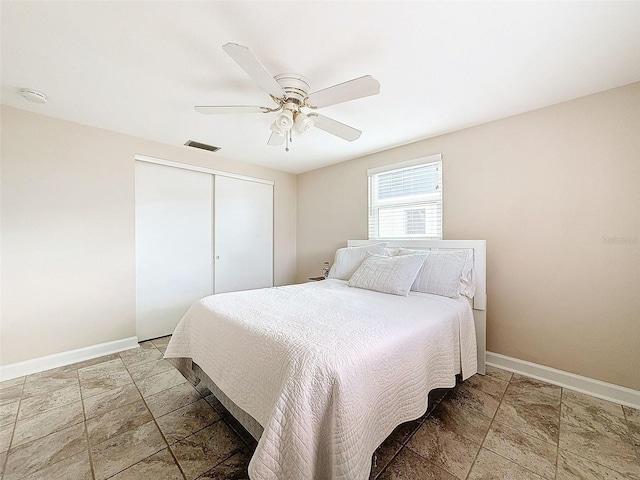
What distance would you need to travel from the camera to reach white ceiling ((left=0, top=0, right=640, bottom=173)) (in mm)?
1335

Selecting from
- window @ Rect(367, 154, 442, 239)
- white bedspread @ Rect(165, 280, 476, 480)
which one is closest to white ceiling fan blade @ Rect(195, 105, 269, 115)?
white bedspread @ Rect(165, 280, 476, 480)

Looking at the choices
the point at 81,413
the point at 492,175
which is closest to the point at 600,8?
the point at 492,175

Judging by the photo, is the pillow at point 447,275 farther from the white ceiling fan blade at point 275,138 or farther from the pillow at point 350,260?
the white ceiling fan blade at point 275,138

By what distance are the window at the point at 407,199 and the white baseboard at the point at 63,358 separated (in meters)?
3.15

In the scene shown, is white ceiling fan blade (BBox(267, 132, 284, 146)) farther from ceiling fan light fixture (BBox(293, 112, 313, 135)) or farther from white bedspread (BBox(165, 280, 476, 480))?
white bedspread (BBox(165, 280, 476, 480))

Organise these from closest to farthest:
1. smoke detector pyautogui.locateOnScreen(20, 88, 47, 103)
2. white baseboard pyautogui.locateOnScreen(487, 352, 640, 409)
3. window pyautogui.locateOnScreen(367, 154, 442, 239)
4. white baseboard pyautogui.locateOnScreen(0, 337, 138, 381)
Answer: white baseboard pyautogui.locateOnScreen(487, 352, 640, 409) < smoke detector pyautogui.locateOnScreen(20, 88, 47, 103) < white baseboard pyautogui.locateOnScreen(0, 337, 138, 381) < window pyautogui.locateOnScreen(367, 154, 442, 239)

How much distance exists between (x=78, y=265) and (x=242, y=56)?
2.71 metres

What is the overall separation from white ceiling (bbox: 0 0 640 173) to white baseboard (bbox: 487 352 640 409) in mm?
2229

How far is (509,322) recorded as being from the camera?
7.98ft

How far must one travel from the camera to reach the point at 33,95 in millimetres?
2066

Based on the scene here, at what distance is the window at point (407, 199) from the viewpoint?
9.58 feet

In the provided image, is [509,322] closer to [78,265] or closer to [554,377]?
[554,377]

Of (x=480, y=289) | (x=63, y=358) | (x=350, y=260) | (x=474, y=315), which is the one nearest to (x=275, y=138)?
(x=350, y=260)

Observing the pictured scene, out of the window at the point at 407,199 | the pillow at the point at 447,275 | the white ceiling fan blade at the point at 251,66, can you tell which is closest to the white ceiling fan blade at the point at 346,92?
the white ceiling fan blade at the point at 251,66
